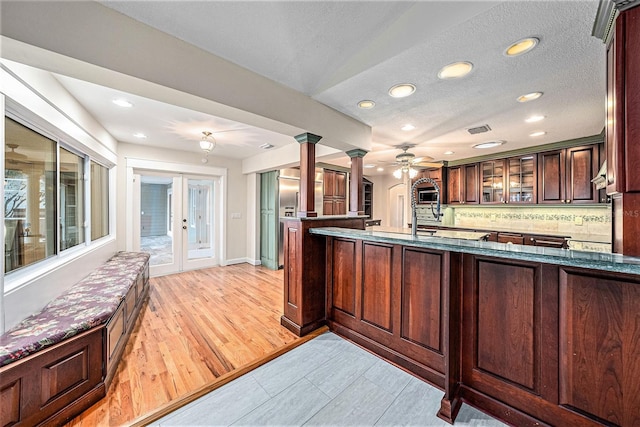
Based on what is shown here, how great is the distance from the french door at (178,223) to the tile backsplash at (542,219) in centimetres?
551

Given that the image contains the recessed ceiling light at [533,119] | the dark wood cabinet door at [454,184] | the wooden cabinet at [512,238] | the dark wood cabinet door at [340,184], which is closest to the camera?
the recessed ceiling light at [533,119]

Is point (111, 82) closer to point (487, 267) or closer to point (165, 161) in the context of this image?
point (487, 267)

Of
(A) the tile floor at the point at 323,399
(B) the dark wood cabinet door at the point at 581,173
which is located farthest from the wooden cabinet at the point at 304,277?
(B) the dark wood cabinet door at the point at 581,173

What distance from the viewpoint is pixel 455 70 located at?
1953mm

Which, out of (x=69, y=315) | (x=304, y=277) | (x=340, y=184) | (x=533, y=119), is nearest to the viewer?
(x=69, y=315)

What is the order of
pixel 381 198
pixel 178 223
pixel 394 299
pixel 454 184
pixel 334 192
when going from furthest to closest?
pixel 381 198 → pixel 334 192 → pixel 454 184 → pixel 178 223 → pixel 394 299

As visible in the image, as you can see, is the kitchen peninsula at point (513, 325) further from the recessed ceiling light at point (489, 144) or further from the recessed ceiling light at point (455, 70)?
the recessed ceiling light at point (489, 144)

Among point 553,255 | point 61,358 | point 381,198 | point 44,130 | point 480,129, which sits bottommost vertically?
point 61,358

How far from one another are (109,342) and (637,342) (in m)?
3.19

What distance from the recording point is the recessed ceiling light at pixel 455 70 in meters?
1.87

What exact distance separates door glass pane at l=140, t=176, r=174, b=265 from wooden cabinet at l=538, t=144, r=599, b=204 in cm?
685

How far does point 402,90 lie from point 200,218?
4693 mm

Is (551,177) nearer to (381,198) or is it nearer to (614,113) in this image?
(614,113)

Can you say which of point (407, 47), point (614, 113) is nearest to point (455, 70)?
point (407, 47)
